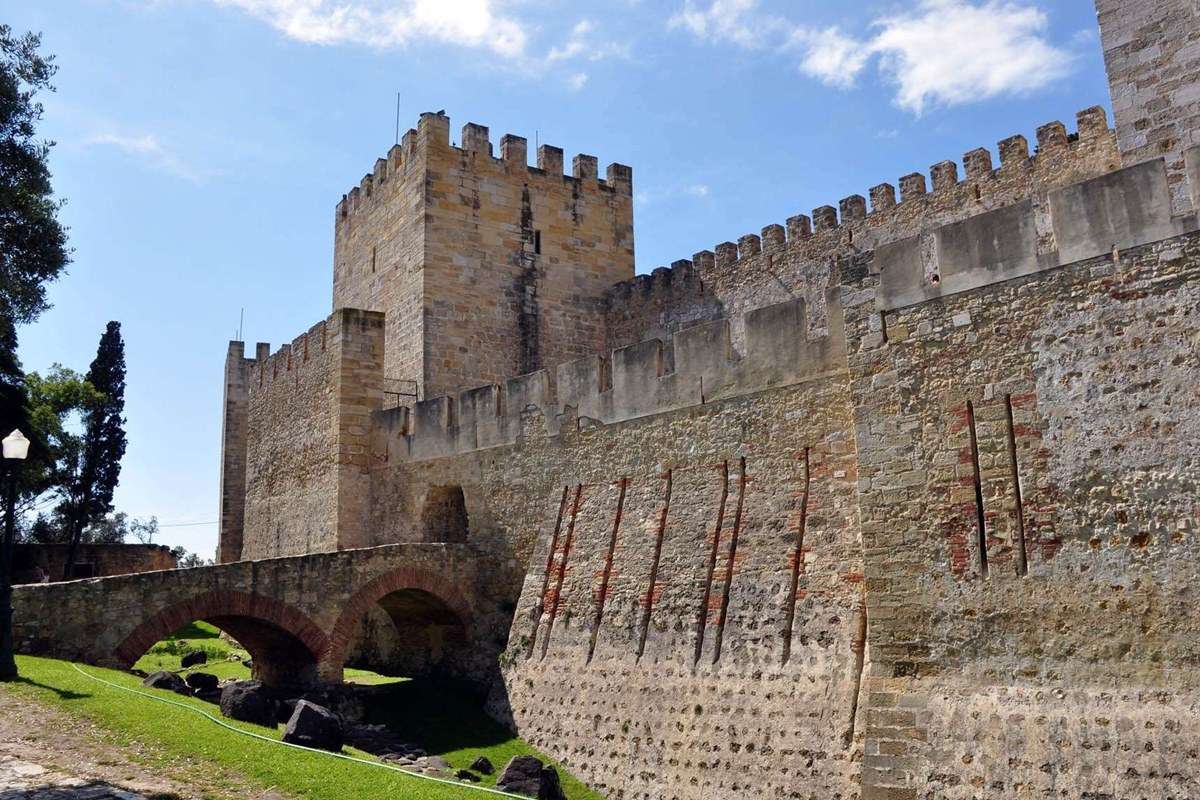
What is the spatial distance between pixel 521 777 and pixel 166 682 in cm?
535

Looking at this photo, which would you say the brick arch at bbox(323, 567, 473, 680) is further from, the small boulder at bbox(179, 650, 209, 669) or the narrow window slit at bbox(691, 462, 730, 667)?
the small boulder at bbox(179, 650, 209, 669)

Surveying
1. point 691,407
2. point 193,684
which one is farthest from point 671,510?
point 193,684

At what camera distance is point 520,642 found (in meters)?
15.3

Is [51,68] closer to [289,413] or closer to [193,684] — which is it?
[193,684]

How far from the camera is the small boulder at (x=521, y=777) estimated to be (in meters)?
11.9

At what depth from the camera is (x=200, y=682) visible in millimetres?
15570

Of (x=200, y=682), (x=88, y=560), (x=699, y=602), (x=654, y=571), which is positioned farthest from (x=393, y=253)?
(x=88, y=560)

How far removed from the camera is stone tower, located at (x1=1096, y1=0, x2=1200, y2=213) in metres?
12.0

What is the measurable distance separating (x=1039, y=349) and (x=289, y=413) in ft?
56.9

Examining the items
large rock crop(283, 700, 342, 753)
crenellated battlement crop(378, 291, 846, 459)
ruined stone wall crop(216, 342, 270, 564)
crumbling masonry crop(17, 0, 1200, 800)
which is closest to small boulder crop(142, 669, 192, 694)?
crumbling masonry crop(17, 0, 1200, 800)

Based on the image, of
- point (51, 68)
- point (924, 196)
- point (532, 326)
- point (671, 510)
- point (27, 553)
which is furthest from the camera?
point (27, 553)

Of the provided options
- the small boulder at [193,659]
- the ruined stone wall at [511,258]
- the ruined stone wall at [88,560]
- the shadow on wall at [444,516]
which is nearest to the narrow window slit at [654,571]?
the shadow on wall at [444,516]

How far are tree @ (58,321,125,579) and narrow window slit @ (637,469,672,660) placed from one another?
2639cm

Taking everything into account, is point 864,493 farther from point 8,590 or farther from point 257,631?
point 257,631
